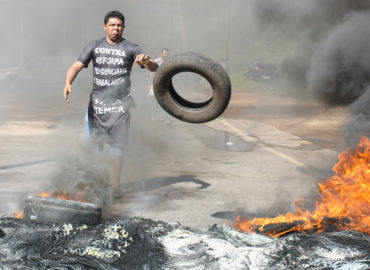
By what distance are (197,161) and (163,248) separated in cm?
468

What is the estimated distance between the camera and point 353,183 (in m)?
4.44

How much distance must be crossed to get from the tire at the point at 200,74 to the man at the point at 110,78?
48cm

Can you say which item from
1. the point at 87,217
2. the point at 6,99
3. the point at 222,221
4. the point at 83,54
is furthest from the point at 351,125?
the point at 6,99

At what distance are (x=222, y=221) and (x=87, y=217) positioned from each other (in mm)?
1537

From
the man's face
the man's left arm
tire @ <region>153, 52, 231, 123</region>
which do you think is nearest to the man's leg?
tire @ <region>153, 52, 231, 123</region>

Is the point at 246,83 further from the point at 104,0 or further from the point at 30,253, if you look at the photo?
the point at 30,253

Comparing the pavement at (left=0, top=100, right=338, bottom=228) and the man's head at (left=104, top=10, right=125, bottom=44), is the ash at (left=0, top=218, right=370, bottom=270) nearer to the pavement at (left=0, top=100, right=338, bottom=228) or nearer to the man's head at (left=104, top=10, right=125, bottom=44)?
the pavement at (left=0, top=100, right=338, bottom=228)

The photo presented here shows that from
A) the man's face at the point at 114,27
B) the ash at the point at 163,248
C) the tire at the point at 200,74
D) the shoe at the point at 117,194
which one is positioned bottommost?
the shoe at the point at 117,194

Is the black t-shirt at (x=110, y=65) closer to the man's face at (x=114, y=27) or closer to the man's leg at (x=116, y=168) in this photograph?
the man's face at (x=114, y=27)

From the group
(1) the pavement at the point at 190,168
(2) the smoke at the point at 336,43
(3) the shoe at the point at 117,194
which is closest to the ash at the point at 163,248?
(1) the pavement at the point at 190,168

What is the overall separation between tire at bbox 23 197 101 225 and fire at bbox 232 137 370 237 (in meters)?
1.23

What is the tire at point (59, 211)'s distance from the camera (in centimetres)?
394

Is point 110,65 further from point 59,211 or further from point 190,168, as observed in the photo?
point 190,168

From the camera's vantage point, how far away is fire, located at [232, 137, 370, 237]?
402 centimetres
